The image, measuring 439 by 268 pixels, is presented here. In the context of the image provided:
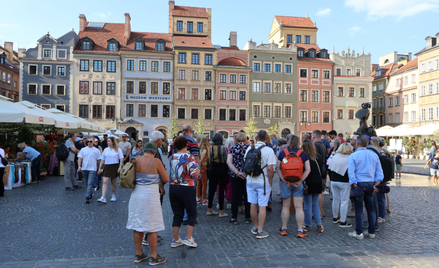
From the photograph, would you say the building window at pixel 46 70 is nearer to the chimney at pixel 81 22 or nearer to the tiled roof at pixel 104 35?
the tiled roof at pixel 104 35

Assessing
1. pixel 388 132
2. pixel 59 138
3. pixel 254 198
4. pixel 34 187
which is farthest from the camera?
pixel 388 132

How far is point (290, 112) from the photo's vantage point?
155ft

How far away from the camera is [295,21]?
52312mm

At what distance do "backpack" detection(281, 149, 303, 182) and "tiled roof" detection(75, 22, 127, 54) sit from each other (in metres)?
40.9

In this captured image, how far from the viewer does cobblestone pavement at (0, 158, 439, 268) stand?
15.8ft

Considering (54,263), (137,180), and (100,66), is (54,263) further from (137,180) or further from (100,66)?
(100,66)

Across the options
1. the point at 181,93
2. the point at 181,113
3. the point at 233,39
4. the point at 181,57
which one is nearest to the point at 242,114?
the point at 181,113

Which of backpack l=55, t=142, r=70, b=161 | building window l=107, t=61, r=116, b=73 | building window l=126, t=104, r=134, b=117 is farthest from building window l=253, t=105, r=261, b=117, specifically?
backpack l=55, t=142, r=70, b=161

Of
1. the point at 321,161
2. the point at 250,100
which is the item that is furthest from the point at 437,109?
the point at 321,161

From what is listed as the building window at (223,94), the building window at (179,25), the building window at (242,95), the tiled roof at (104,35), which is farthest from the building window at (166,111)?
the building window at (179,25)

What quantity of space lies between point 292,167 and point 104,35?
44603 millimetres

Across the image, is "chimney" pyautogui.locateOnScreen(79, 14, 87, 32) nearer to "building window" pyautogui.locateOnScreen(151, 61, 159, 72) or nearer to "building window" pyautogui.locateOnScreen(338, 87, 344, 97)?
"building window" pyautogui.locateOnScreen(151, 61, 159, 72)

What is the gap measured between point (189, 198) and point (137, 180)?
902 mm

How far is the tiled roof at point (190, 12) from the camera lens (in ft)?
155
